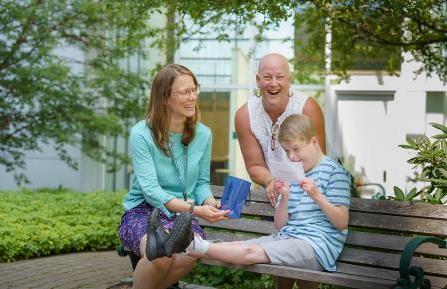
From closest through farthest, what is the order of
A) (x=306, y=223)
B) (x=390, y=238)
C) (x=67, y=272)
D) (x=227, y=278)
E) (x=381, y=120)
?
(x=306, y=223), (x=390, y=238), (x=227, y=278), (x=67, y=272), (x=381, y=120)

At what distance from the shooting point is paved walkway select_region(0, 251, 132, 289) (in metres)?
6.56

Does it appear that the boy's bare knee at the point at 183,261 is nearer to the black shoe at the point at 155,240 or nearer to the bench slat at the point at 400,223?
the black shoe at the point at 155,240

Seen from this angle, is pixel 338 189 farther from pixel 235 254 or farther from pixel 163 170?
pixel 163 170

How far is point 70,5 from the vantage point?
502 inches

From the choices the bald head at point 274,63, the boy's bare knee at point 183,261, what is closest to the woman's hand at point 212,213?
the boy's bare knee at point 183,261

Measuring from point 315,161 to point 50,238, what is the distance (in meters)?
4.70

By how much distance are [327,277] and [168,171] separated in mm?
1091

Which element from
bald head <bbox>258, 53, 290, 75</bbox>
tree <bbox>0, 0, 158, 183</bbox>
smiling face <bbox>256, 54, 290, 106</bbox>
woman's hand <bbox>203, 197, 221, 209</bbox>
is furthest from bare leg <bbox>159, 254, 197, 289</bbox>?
tree <bbox>0, 0, 158, 183</bbox>

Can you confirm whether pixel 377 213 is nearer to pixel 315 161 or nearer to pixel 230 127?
pixel 315 161

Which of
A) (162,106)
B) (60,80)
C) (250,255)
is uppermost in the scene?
(60,80)

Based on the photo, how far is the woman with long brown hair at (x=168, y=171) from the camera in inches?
174

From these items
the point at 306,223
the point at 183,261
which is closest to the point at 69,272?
the point at 183,261

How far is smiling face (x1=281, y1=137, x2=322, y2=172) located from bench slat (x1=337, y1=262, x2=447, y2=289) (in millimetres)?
575

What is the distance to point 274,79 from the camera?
4.68 metres
